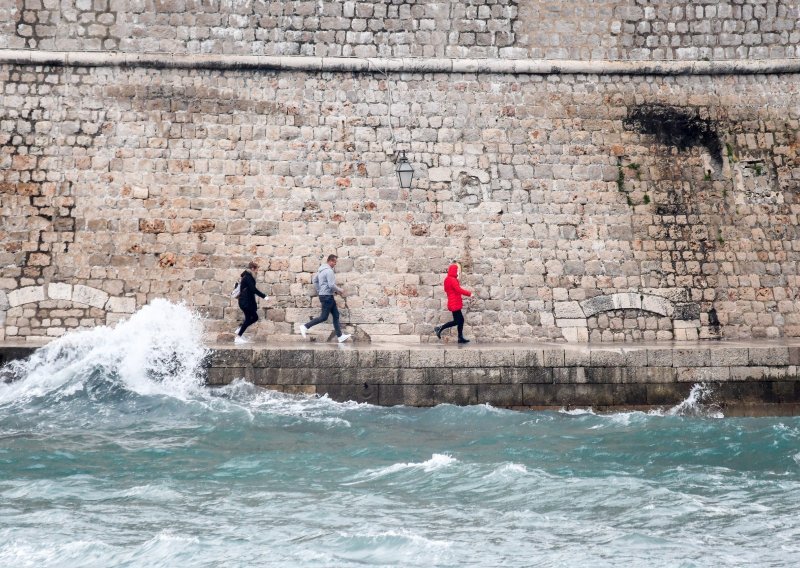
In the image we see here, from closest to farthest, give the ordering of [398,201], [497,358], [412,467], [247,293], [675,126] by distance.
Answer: [412,467]
[497,358]
[247,293]
[398,201]
[675,126]

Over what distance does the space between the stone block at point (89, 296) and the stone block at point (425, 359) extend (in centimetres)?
425

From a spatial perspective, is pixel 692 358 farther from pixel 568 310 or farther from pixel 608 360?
pixel 568 310

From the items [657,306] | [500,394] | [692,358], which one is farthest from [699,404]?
[657,306]

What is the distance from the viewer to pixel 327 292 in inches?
501

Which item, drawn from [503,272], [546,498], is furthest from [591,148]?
[546,498]

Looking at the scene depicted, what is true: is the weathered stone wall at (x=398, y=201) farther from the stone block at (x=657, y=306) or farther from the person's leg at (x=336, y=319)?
the person's leg at (x=336, y=319)

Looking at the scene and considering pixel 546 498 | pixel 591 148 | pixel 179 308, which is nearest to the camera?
pixel 546 498

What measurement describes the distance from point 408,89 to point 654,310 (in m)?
4.38

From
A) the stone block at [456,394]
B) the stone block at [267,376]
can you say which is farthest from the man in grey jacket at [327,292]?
the stone block at [456,394]

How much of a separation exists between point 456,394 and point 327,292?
225 cm

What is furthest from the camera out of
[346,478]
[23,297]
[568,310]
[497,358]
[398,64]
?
[398,64]

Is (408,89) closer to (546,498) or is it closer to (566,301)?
(566,301)

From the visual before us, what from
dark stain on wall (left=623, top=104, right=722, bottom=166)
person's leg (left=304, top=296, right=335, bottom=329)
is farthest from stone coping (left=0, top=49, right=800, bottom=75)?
person's leg (left=304, top=296, right=335, bottom=329)

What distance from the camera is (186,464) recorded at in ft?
29.8
